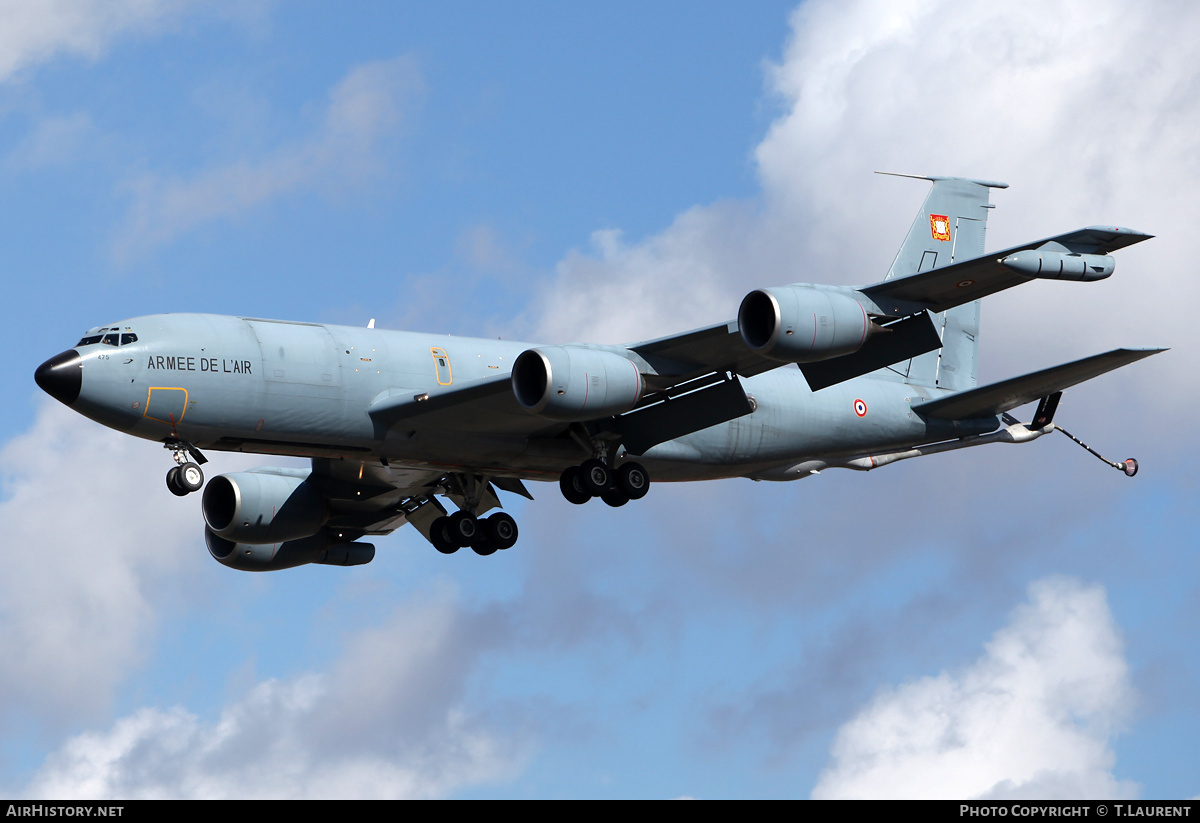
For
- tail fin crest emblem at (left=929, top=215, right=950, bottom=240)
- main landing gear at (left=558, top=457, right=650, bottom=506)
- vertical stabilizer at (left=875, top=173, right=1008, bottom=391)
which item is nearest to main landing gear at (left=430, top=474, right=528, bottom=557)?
main landing gear at (left=558, top=457, right=650, bottom=506)

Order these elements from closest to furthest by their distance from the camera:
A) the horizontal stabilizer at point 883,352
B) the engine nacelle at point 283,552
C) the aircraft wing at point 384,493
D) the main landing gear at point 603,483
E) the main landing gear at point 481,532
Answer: the horizontal stabilizer at point 883,352
the main landing gear at point 603,483
the main landing gear at point 481,532
the aircraft wing at point 384,493
the engine nacelle at point 283,552

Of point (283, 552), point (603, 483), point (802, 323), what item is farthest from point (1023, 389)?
point (283, 552)

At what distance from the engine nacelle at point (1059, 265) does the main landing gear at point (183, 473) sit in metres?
16.9

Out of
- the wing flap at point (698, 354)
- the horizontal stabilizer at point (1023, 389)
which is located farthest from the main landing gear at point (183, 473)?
the horizontal stabilizer at point (1023, 389)

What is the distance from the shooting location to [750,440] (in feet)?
131

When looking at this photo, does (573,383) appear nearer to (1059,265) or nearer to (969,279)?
(969,279)

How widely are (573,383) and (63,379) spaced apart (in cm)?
1022

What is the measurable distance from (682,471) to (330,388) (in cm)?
951

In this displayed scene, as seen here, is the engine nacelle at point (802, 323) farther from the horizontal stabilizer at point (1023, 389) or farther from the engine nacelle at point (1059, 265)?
the horizontal stabilizer at point (1023, 389)

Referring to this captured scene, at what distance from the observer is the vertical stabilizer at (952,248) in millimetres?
44781

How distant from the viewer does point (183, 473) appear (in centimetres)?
3344

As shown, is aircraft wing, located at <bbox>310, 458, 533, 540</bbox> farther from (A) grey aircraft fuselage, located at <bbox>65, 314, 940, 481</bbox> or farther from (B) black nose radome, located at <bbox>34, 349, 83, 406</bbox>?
(B) black nose radome, located at <bbox>34, 349, 83, 406</bbox>

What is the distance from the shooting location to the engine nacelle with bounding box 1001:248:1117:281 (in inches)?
1252
